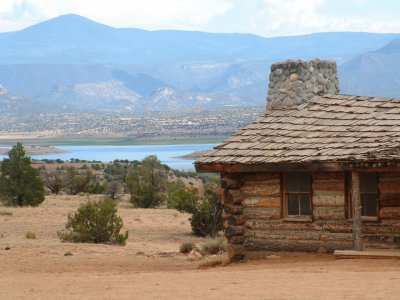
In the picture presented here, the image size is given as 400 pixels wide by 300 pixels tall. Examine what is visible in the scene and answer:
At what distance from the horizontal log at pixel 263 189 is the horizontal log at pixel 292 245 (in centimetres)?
77

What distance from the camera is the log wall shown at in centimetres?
1517

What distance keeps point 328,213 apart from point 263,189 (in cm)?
119

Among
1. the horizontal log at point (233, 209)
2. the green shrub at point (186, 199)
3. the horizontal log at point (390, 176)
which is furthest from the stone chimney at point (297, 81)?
the green shrub at point (186, 199)

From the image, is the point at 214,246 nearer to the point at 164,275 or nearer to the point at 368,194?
the point at 368,194

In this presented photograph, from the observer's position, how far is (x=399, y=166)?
46.4 ft

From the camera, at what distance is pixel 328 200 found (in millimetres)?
15516

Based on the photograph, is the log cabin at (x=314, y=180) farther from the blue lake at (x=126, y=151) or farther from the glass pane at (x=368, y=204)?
the blue lake at (x=126, y=151)

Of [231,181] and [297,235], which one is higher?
[231,181]

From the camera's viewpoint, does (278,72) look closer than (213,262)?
No

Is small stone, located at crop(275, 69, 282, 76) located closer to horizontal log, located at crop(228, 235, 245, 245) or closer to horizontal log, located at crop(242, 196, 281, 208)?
horizontal log, located at crop(242, 196, 281, 208)

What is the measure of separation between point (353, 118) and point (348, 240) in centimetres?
218

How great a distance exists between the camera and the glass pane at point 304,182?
1574 centimetres

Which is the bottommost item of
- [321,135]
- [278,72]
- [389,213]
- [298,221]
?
[298,221]

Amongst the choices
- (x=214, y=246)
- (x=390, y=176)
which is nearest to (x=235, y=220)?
(x=390, y=176)
